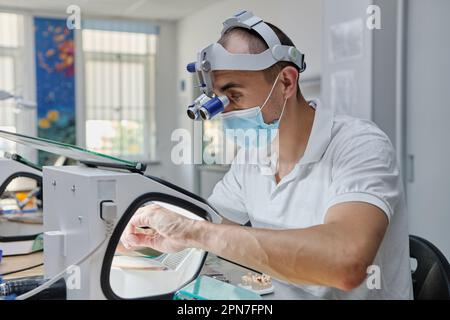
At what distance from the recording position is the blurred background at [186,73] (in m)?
2.74

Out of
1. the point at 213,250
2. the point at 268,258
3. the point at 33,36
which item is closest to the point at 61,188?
the point at 213,250

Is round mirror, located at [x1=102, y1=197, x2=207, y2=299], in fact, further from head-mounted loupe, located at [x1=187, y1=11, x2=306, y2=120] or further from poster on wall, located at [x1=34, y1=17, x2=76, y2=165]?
poster on wall, located at [x1=34, y1=17, x2=76, y2=165]

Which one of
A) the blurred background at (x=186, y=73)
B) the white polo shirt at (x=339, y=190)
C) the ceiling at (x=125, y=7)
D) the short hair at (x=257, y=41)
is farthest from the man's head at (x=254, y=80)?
the ceiling at (x=125, y=7)

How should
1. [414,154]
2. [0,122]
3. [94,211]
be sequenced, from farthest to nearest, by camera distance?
[0,122], [414,154], [94,211]

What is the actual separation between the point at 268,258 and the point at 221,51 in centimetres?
43

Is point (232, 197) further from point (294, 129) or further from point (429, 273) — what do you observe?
point (429, 273)

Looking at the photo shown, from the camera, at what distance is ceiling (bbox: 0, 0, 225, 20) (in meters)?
5.34

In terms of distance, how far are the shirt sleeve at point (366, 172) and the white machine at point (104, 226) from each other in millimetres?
283

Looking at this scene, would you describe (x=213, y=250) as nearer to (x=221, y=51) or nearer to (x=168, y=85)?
(x=221, y=51)

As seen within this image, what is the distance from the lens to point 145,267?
3.54ft

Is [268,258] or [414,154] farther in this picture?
[414,154]

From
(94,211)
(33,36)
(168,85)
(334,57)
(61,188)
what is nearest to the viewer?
(94,211)

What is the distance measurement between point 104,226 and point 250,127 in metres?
0.51

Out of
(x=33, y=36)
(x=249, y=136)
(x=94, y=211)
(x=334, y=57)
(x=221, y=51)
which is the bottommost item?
(x=94, y=211)
